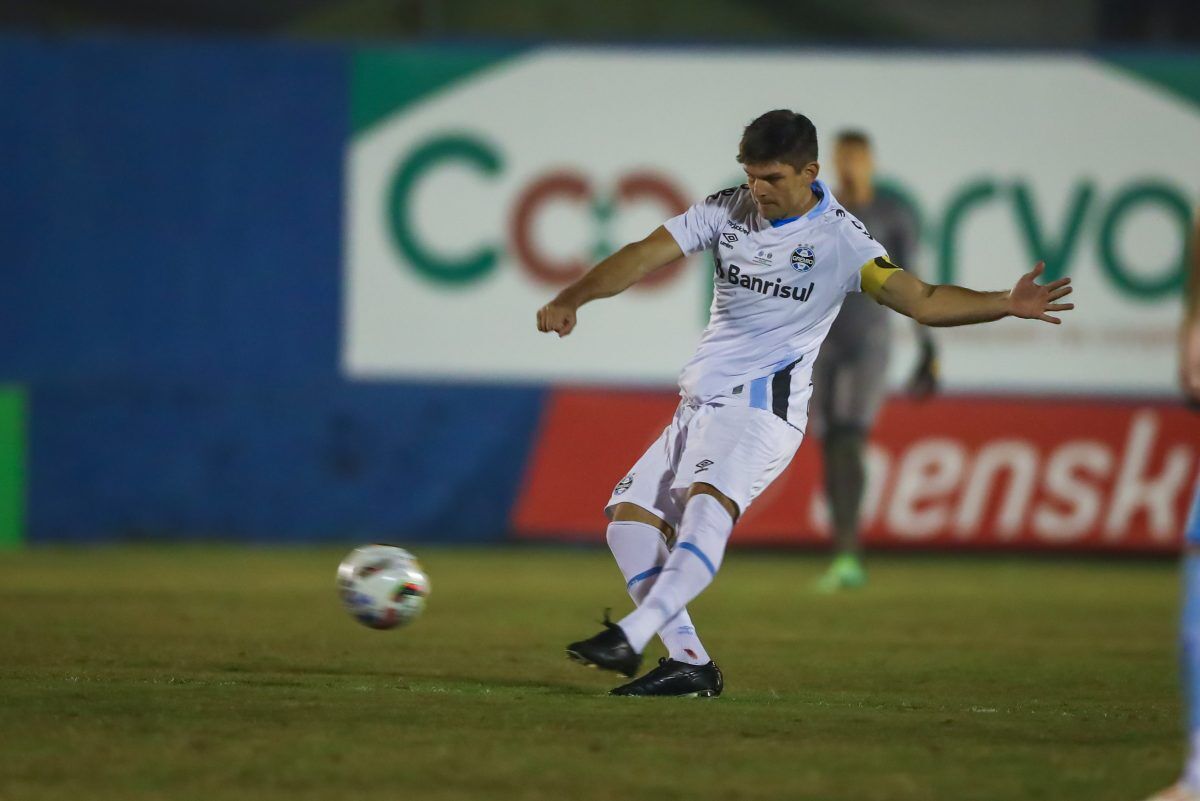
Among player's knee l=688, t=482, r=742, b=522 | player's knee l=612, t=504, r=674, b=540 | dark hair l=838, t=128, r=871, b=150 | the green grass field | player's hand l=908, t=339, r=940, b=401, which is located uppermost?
dark hair l=838, t=128, r=871, b=150

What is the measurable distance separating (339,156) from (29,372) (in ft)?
9.10

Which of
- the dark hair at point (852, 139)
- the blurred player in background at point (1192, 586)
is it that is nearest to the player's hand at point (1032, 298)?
the blurred player in background at point (1192, 586)

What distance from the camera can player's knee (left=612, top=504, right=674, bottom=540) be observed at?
7.02m

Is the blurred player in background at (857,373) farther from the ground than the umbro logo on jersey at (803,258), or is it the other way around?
the umbro logo on jersey at (803,258)

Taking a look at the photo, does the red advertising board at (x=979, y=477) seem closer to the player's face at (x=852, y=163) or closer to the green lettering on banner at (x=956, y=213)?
the green lettering on banner at (x=956, y=213)

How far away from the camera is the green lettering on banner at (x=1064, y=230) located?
48.9 feet

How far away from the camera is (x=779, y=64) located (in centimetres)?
1498

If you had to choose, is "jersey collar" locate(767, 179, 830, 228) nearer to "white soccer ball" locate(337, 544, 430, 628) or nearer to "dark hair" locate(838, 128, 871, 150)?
"white soccer ball" locate(337, 544, 430, 628)

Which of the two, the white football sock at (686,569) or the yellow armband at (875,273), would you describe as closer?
the white football sock at (686,569)

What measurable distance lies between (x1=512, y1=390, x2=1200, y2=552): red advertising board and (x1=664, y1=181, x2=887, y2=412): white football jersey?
7362mm

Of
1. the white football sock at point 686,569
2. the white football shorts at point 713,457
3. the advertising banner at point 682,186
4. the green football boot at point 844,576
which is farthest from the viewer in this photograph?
the advertising banner at point 682,186

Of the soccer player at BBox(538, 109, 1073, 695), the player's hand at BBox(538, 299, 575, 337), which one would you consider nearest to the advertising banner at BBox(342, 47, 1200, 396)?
the soccer player at BBox(538, 109, 1073, 695)

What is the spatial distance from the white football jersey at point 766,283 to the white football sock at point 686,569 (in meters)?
0.51

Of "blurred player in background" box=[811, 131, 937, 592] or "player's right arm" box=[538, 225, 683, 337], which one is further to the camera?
"blurred player in background" box=[811, 131, 937, 592]
